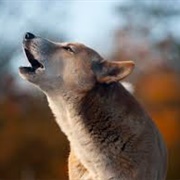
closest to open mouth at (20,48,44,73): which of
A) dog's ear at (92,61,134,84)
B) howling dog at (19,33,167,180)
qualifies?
howling dog at (19,33,167,180)

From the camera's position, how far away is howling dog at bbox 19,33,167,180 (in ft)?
30.5

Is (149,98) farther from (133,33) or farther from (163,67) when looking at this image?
(133,33)

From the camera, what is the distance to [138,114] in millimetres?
9477

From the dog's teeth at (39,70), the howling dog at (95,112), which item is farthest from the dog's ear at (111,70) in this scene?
the dog's teeth at (39,70)

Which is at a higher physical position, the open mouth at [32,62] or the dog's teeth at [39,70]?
the open mouth at [32,62]

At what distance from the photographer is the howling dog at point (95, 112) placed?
9.28m

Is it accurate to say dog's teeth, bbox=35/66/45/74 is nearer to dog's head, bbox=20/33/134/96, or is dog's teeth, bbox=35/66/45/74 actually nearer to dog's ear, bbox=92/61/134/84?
dog's head, bbox=20/33/134/96

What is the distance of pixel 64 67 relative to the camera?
9586 mm

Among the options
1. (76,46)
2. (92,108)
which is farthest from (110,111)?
(76,46)

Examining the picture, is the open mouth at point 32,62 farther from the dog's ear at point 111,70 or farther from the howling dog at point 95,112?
the dog's ear at point 111,70

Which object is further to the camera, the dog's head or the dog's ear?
the dog's head

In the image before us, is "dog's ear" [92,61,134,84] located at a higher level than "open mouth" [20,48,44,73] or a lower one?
lower

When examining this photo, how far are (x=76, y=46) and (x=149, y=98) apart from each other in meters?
24.7

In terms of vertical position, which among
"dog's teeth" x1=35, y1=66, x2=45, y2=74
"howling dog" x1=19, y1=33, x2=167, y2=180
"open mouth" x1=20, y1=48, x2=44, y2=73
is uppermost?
"open mouth" x1=20, y1=48, x2=44, y2=73
